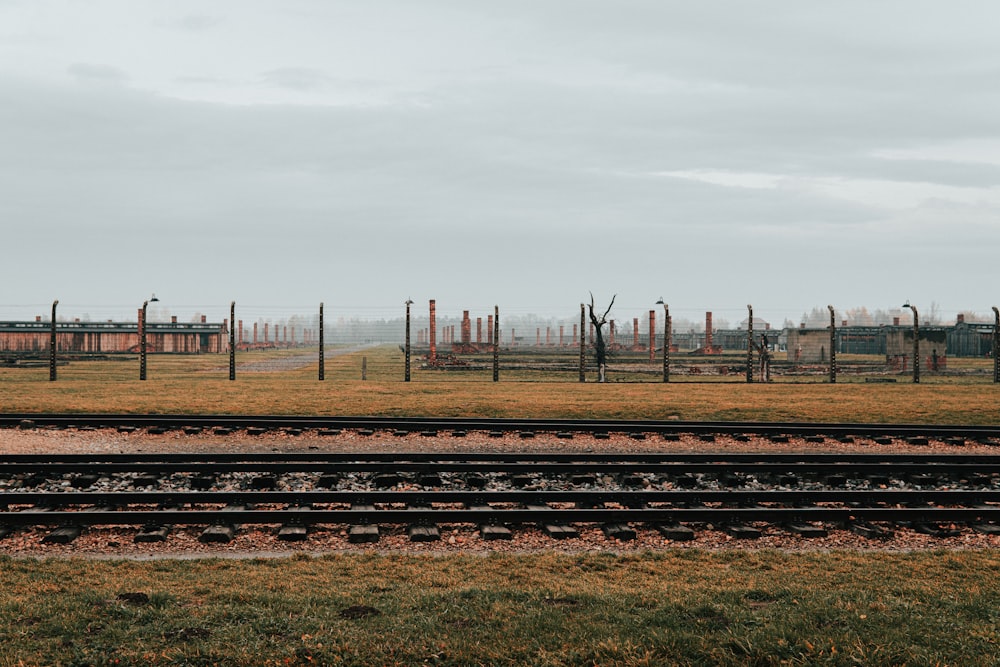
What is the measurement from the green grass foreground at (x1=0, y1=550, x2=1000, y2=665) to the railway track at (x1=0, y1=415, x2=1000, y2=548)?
1.55 metres

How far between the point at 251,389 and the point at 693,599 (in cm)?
2879

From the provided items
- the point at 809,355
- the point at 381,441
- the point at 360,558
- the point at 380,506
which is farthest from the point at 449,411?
the point at 809,355

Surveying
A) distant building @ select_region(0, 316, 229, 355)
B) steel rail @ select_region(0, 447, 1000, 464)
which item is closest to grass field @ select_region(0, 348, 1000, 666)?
steel rail @ select_region(0, 447, 1000, 464)

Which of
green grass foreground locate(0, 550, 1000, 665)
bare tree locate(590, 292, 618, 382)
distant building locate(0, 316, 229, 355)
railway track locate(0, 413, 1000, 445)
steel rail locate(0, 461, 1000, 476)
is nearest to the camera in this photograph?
green grass foreground locate(0, 550, 1000, 665)

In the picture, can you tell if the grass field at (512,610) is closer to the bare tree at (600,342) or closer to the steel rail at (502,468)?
the steel rail at (502,468)

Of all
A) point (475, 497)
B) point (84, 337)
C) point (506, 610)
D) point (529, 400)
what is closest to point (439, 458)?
point (475, 497)

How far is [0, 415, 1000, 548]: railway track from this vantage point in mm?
11570

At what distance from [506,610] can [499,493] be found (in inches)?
200

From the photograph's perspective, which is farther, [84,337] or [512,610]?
[84,337]

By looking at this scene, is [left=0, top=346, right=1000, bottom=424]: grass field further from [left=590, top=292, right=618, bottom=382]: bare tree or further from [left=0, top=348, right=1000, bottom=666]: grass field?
[left=0, top=348, right=1000, bottom=666]: grass field

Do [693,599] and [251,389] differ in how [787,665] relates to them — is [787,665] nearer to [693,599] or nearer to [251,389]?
[693,599]

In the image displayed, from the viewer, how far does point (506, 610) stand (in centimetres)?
764

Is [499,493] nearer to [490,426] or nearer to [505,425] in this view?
[490,426]

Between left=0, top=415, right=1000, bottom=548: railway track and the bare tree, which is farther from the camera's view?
the bare tree
